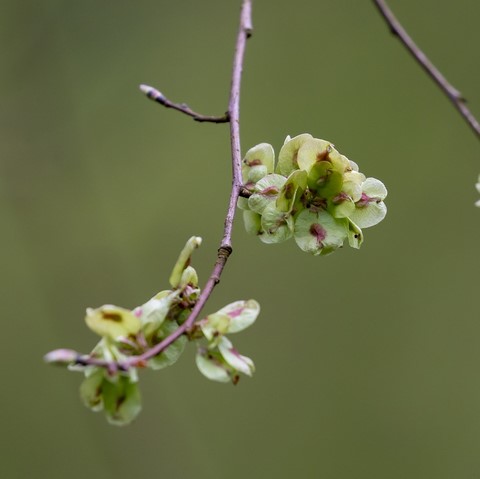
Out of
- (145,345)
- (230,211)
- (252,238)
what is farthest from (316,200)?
(252,238)

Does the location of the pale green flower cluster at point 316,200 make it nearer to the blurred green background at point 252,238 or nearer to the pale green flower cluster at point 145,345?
the pale green flower cluster at point 145,345

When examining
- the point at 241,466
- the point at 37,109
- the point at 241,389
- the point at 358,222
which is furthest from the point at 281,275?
the point at 358,222

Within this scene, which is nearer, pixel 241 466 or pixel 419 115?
pixel 241 466

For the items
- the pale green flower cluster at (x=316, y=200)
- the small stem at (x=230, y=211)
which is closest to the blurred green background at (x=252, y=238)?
the small stem at (x=230, y=211)

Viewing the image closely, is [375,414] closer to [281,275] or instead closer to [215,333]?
[281,275]

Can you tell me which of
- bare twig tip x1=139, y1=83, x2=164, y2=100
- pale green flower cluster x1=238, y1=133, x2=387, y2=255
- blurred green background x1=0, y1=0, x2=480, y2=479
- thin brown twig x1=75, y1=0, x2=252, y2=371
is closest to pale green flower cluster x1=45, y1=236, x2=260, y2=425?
thin brown twig x1=75, y1=0, x2=252, y2=371
